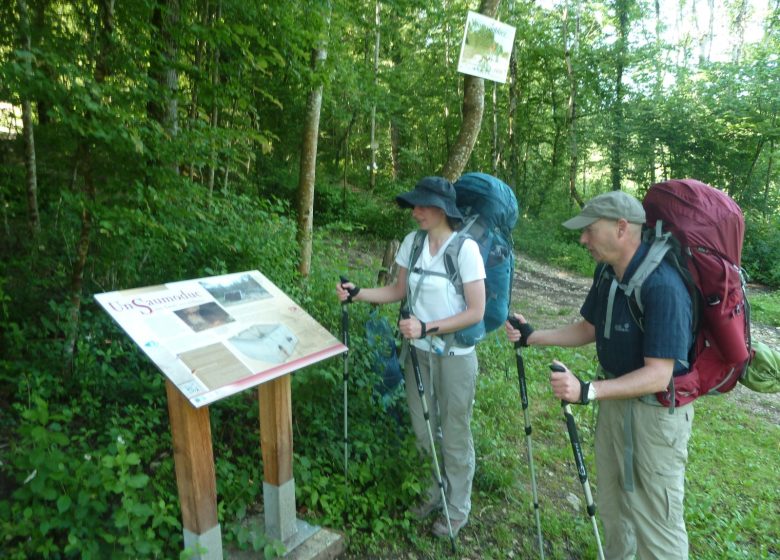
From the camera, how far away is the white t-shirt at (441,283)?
303 centimetres

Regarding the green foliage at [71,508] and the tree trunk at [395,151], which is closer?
the green foliage at [71,508]

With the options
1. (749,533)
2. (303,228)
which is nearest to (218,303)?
(303,228)

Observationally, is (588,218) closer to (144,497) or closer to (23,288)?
(144,497)

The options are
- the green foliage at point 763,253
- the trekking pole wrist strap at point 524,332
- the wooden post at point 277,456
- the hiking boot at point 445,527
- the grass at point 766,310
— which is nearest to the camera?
the wooden post at point 277,456

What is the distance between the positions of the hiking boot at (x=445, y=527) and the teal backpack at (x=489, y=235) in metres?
1.21

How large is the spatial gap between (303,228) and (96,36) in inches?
122

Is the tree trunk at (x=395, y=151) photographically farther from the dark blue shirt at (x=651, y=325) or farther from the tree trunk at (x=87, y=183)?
the dark blue shirt at (x=651, y=325)

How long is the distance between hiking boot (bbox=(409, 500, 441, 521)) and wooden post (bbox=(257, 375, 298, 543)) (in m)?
0.86

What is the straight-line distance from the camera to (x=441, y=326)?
9.88ft

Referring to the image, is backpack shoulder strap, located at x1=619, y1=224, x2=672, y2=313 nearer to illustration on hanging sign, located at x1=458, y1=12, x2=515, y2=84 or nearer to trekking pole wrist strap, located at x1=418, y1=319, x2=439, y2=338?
trekking pole wrist strap, located at x1=418, y1=319, x2=439, y2=338

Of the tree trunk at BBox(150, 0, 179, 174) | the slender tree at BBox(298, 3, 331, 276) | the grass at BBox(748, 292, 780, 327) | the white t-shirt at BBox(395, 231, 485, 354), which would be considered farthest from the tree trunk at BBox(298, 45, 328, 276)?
the grass at BBox(748, 292, 780, 327)

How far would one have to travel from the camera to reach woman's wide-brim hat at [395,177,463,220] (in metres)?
3.08

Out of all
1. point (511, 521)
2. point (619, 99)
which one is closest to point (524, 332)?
point (511, 521)

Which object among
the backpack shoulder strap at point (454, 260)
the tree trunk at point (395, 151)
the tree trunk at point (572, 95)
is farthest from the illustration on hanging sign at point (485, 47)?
the tree trunk at point (395, 151)
